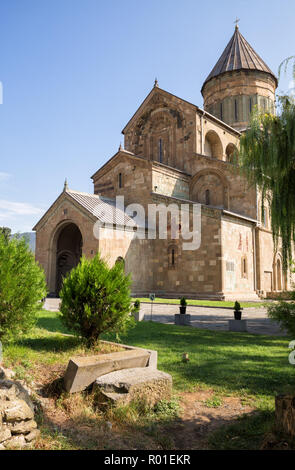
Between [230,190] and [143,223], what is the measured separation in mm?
6586

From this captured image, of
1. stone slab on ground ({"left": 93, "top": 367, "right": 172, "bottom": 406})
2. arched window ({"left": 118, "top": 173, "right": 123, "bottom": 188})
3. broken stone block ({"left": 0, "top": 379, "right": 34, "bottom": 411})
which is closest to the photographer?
broken stone block ({"left": 0, "top": 379, "right": 34, "bottom": 411})

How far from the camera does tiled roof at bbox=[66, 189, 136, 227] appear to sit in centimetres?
1905

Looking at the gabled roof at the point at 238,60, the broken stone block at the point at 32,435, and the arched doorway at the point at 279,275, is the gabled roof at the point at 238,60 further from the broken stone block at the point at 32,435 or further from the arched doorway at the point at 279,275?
the broken stone block at the point at 32,435

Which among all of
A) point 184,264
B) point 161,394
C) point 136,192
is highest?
point 136,192

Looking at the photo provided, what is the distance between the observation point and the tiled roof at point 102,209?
19.1 m

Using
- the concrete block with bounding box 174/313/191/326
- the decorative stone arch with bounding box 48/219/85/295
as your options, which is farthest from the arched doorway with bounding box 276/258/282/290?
the concrete block with bounding box 174/313/191/326

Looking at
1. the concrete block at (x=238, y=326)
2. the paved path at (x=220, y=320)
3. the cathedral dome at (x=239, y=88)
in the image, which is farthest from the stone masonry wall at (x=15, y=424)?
the cathedral dome at (x=239, y=88)

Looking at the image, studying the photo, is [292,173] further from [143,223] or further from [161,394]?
[143,223]

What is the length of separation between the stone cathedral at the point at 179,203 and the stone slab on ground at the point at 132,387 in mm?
13370

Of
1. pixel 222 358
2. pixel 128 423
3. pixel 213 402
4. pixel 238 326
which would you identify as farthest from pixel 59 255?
pixel 128 423

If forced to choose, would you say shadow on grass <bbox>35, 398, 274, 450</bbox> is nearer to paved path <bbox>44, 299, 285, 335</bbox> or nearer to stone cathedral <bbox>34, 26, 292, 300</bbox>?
paved path <bbox>44, 299, 285, 335</bbox>

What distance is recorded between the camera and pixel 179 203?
64.7 ft

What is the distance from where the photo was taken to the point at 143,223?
21109 millimetres
